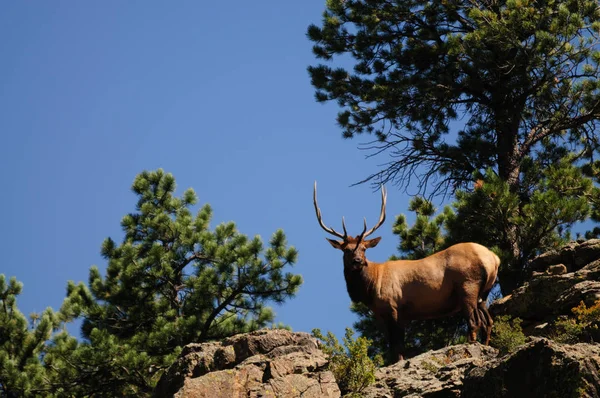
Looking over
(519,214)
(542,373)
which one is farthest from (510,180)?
(542,373)

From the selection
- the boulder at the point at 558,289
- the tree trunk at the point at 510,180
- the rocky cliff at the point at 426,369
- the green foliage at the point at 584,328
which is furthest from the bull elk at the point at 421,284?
the tree trunk at the point at 510,180

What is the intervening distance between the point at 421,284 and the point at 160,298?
8885mm

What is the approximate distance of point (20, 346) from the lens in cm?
2325

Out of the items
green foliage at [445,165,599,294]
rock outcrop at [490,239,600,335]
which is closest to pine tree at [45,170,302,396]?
green foliage at [445,165,599,294]

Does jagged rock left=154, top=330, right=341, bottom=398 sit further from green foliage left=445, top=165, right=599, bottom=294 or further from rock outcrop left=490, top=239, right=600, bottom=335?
green foliage left=445, top=165, right=599, bottom=294

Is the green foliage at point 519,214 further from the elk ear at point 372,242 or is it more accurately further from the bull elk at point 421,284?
the elk ear at point 372,242

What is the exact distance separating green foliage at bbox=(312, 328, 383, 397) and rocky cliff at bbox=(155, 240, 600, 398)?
13cm

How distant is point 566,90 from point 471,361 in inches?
420

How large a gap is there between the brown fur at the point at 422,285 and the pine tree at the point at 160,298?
6659 millimetres

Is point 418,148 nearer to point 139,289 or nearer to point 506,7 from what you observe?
point 506,7

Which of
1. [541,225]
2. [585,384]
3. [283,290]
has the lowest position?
[585,384]

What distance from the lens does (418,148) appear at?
70.3 ft

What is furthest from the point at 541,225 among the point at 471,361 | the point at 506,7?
the point at 471,361

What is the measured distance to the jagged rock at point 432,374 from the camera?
1128cm
